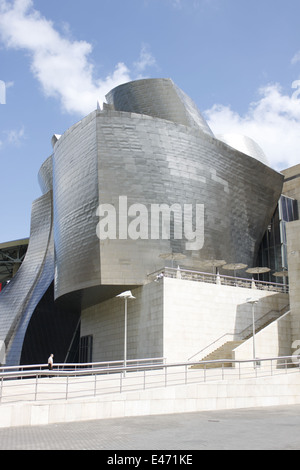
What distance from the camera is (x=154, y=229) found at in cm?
2430

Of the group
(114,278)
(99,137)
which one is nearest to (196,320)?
(114,278)

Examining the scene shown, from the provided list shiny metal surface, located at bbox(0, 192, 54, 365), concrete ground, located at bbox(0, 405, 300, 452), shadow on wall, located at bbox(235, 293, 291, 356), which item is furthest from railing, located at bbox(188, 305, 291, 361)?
shiny metal surface, located at bbox(0, 192, 54, 365)

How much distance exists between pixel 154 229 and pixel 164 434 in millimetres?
17149

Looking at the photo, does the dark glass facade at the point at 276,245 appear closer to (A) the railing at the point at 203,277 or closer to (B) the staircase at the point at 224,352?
(A) the railing at the point at 203,277

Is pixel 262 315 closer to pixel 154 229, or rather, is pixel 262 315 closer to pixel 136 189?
pixel 154 229

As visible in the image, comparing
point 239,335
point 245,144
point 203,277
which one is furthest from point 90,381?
point 245,144

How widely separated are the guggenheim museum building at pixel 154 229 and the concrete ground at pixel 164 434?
1165 cm

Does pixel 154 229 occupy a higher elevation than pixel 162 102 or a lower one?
lower

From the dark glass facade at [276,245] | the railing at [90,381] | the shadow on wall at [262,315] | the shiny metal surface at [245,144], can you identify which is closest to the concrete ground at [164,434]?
the railing at [90,381]

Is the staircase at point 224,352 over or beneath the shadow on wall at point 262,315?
beneath

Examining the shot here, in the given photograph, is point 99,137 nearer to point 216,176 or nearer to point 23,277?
point 216,176

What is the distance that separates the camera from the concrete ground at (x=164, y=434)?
639 centimetres

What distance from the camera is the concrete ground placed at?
21.0ft

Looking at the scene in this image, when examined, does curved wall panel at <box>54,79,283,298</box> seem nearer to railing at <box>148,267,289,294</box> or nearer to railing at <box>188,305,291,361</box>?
railing at <box>148,267,289,294</box>
